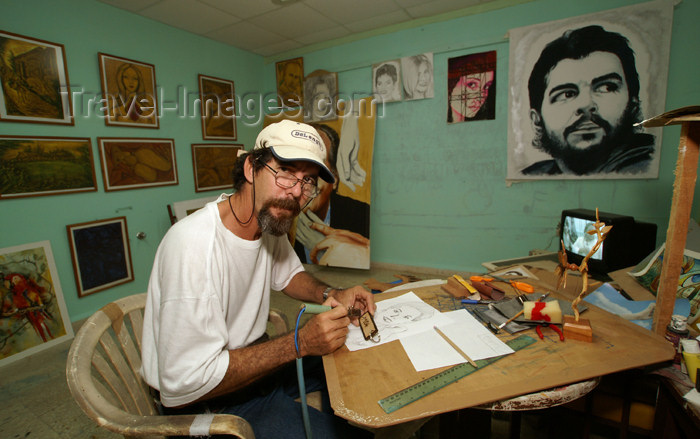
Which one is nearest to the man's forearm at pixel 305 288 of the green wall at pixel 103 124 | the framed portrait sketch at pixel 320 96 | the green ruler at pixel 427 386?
the green ruler at pixel 427 386

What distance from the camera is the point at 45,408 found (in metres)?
1.90

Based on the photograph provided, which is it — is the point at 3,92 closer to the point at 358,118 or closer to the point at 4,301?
the point at 4,301

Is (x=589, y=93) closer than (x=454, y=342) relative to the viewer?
No

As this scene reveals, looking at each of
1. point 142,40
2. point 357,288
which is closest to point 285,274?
point 357,288

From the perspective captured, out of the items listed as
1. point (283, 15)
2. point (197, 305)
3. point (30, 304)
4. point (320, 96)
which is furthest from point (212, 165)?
point (197, 305)

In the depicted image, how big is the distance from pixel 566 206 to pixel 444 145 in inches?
53.3

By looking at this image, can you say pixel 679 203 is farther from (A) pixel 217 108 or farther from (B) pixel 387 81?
(A) pixel 217 108

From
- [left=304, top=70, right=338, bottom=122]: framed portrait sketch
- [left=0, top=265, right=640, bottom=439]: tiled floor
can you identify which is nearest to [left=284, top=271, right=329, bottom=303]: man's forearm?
[left=0, top=265, right=640, bottom=439]: tiled floor

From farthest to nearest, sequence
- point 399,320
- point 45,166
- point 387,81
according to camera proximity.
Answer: point 387,81, point 45,166, point 399,320

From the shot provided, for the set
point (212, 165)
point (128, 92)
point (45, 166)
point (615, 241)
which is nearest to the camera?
point (615, 241)

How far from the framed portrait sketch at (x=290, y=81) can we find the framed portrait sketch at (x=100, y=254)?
8.28 feet

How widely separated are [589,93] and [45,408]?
15.5 ft

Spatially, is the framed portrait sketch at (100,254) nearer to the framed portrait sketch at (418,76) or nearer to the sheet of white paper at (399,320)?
the sheet of white paper at (399,320)

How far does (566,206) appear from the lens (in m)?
3.06
